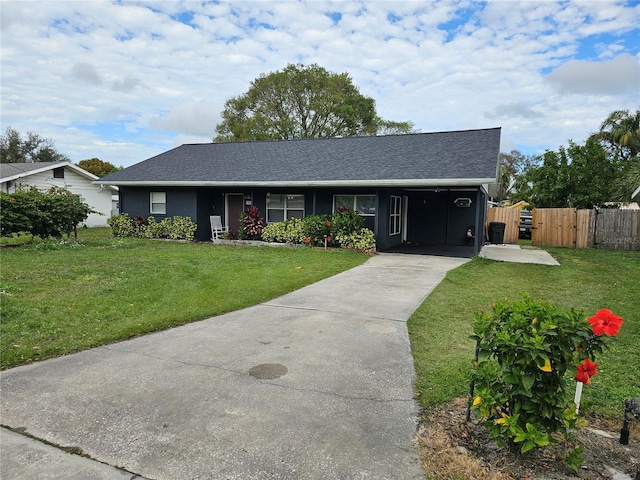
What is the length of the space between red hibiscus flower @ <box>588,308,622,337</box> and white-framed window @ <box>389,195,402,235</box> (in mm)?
11489

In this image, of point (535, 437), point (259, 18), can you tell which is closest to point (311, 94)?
point (259, 18)

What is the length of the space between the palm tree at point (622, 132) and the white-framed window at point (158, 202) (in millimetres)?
28659

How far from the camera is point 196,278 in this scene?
25.8ft

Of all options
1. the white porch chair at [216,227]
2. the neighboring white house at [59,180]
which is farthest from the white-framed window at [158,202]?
the neighboring white house at [59,180]

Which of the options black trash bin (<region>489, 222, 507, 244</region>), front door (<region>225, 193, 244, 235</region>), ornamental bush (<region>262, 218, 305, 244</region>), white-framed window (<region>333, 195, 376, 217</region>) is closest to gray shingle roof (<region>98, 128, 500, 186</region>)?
white-framed window (<region>333, 195, 376, 217</region>)

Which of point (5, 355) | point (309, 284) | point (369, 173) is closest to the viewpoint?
point (5, 355)

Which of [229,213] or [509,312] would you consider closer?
[509,312]

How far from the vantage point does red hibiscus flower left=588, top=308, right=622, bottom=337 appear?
6.41 ft

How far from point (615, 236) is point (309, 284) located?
14196mm

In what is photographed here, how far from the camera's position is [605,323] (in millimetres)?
1997

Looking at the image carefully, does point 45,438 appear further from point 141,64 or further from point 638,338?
point 141,64

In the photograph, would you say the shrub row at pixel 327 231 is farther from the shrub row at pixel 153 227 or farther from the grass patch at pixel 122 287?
the shrub row at pixel 153 227

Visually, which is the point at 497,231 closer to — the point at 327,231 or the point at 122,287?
the point at 327,231

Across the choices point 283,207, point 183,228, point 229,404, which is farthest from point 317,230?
point 229,404
